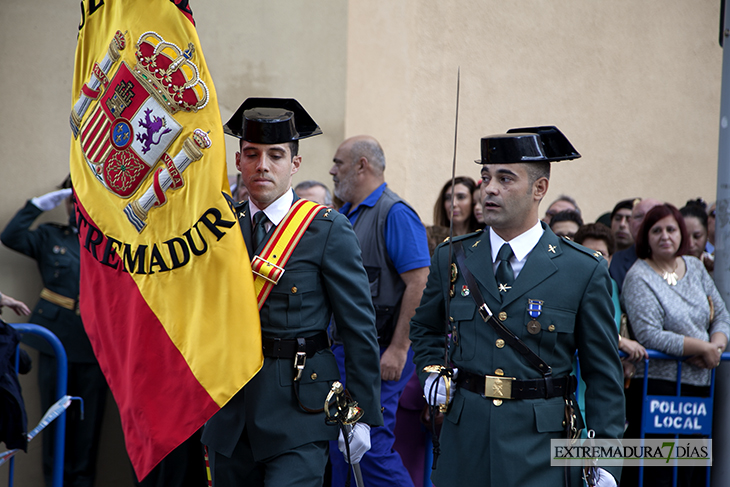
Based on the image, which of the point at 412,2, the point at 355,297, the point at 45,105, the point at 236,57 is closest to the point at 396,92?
the point at 412,2

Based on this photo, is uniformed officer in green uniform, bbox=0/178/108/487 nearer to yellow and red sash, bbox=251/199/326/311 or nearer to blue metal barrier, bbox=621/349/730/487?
yellow and red sash, bbox=251/199/326/311

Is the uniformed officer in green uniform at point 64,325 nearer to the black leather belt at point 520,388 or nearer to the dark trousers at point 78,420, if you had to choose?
the dark trousers at point 78,420

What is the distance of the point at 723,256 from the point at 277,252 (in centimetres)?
287

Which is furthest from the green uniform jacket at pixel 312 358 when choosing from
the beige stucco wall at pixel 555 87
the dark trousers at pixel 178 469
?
the beige stucco wall at pixel 555 87

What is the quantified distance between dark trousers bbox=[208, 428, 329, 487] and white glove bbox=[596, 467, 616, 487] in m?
1.02

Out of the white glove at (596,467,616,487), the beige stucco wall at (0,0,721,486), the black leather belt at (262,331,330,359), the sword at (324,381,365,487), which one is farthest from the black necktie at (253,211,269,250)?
the beige stucco wall at (0,0,721,486)

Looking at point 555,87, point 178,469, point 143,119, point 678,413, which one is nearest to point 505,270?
point 143,119

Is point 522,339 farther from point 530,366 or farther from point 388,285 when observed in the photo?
point 388,285

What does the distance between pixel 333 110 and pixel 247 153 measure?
3785 millimetres

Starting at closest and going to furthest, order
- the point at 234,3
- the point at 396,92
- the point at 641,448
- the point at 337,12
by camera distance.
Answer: the point at 641,448 < the point at 234,3 < the point at 337,12 < the point at 396,92

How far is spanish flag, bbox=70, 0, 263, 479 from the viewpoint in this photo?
296 cm

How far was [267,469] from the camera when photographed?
2.96m

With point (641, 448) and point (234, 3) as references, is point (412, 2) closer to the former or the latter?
point (234, 3)

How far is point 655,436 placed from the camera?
4.61m
